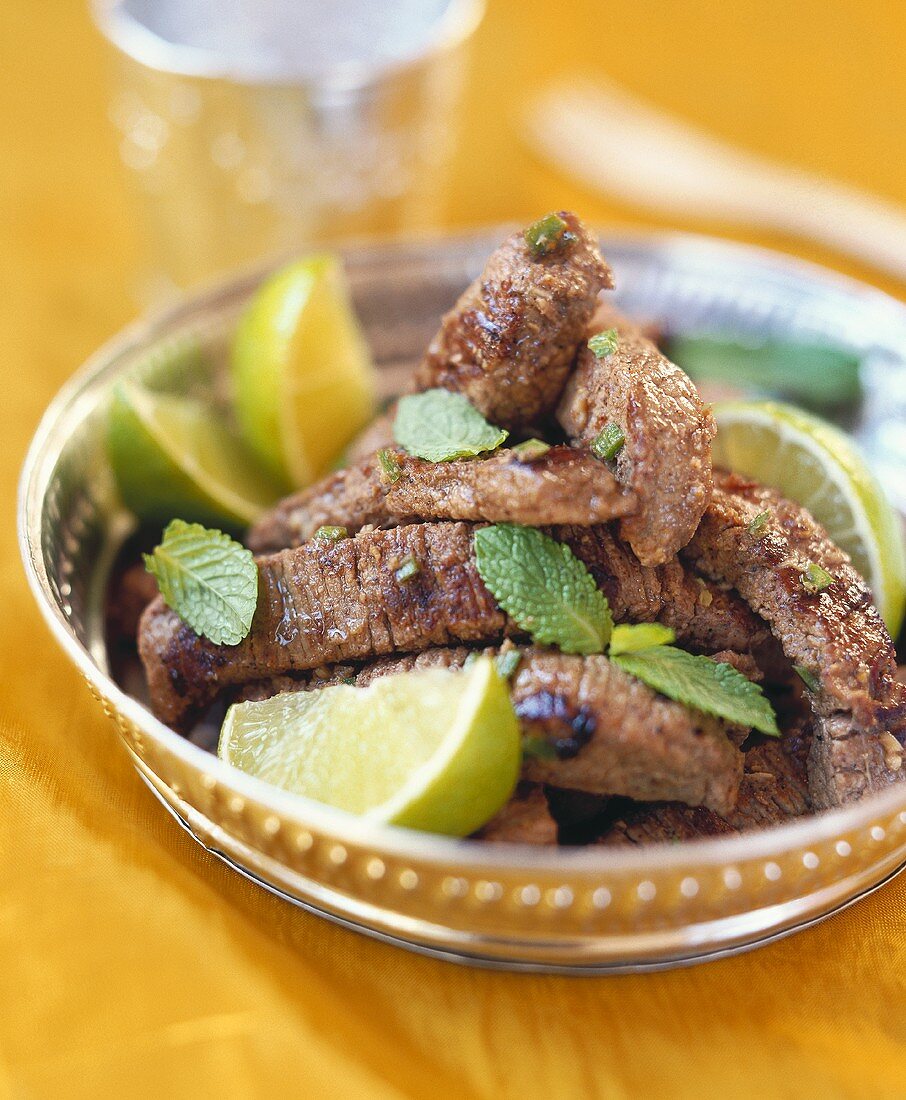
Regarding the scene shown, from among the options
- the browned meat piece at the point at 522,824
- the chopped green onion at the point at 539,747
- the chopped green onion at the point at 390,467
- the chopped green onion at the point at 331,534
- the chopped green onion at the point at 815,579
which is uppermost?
the chopped green onion at the point at 815,579

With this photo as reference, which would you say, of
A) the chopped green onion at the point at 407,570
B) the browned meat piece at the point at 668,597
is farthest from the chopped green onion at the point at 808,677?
the chopped green onion at the point at 407,570

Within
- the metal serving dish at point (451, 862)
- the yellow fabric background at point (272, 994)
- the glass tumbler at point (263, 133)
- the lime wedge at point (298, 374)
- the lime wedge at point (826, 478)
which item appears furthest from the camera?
the glass tumbler at point (263, 133)

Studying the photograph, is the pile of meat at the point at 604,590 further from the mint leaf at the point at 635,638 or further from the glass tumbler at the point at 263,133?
the glass tumbler at the point at 263,133

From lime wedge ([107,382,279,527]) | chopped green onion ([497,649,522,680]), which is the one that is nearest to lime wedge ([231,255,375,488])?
lime wedge ([107,382,279,527])

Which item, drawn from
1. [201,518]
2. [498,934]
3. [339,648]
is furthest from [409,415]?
[498,934]

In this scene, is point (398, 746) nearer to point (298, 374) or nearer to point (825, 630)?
point (825, 630)

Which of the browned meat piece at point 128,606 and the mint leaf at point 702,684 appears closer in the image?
the mint leaf at point 702,684

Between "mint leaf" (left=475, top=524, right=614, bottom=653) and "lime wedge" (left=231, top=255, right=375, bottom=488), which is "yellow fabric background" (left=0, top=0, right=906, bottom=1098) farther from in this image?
"lime wedge" (left=231, top=255, right=375, bottom=488)
